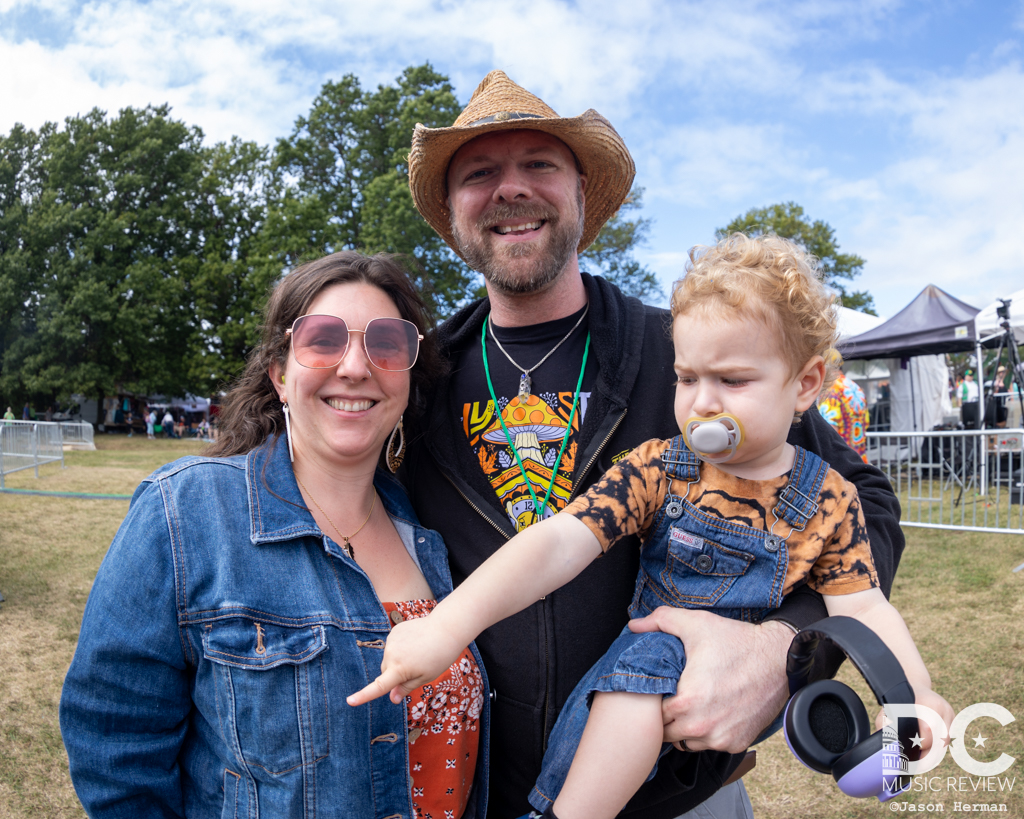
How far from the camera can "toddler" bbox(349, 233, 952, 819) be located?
5.61 ft

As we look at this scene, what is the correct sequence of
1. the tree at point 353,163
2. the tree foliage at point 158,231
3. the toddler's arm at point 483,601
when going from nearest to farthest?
the toddler's arm at point 483,601 → the tree at point 353,163 → the tree foliage at point 158,231

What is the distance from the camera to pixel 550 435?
7.93ft

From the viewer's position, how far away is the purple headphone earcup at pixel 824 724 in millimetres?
1333

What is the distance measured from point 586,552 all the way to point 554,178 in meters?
1.59

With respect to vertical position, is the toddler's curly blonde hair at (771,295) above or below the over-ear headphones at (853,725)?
above

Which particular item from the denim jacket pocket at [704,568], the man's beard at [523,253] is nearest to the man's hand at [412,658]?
the denim jacket pocket at [704,568]

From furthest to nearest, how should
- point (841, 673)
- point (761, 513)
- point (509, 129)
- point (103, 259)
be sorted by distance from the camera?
point (103, 259) → point (841, 673) → point (509, 129) → point (761, 513)

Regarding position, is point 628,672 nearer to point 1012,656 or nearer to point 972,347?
point 1012,656

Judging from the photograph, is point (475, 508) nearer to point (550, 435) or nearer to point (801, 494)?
point (550, 435)

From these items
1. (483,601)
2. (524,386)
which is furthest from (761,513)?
(524,386)

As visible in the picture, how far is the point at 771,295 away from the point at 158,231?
4039 centimetres

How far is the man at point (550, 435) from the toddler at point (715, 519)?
0.10 metres

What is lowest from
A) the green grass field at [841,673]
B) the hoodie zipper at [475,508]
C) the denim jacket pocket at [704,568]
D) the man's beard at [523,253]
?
the green grass field at [841,673]

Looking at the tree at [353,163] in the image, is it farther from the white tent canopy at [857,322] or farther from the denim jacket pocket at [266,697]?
the denim jacket pocket at [266,697]
